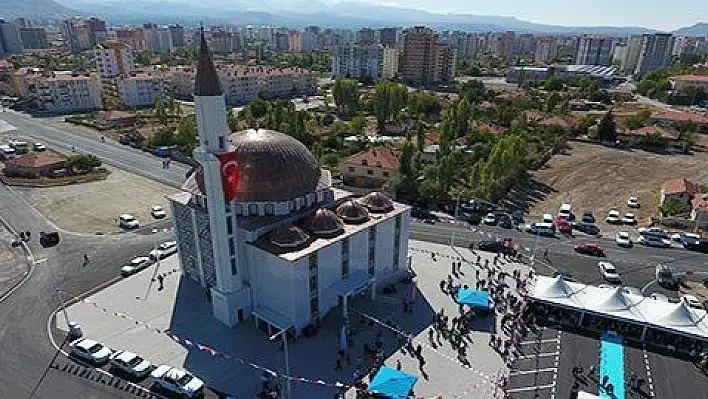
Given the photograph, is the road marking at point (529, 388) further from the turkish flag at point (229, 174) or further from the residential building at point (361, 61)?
the residential building at point (361, 61)

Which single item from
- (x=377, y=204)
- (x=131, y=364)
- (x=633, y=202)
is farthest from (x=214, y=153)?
(x=633, y=202)

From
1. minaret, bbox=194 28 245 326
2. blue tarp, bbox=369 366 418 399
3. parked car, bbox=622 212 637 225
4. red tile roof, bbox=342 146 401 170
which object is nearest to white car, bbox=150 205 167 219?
minaret, bbox=194 28 245 326

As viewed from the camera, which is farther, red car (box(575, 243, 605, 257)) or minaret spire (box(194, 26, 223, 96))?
red car (box(575, 243, 605, 257))

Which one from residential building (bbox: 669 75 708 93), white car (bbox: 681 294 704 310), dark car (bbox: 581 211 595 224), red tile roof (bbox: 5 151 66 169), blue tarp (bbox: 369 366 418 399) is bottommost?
dark car (bbox: 581 211 595 224)

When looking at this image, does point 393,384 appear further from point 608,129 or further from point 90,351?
point 608,129

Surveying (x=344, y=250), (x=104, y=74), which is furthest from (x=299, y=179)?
(x=104, y=74)

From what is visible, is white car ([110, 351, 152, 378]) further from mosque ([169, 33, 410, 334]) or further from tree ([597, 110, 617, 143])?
tree ([597, 110, 617, 143])
